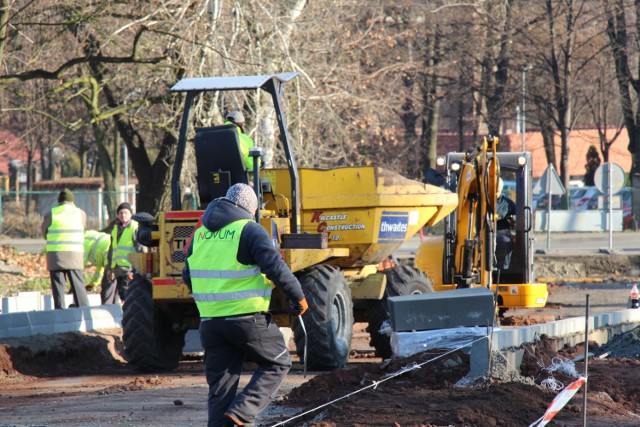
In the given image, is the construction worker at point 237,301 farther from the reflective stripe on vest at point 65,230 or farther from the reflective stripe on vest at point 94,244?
the reflective stripe on vest at point 94,244

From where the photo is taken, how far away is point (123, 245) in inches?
620

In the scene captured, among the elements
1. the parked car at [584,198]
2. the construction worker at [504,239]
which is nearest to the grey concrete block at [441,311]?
the construction worker at [504,239]

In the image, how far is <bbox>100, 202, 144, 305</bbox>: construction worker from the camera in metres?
15.7

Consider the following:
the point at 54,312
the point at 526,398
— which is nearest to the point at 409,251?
the point at 54,312

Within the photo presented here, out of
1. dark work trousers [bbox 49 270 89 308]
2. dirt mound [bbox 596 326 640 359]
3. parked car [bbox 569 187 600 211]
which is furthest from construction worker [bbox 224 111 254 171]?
parked car [bbox 569 187 600 211]

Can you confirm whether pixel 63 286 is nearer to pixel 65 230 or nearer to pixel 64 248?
pixel 64 248

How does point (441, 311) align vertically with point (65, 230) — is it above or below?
below

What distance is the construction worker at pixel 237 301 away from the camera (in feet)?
22.5

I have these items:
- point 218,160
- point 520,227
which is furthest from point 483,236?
point 218,160

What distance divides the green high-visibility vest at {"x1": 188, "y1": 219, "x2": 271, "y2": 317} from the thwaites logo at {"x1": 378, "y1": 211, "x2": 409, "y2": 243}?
4.70 m

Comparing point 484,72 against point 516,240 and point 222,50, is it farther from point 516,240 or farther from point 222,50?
point 516,240

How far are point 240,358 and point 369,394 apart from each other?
55.9 inches

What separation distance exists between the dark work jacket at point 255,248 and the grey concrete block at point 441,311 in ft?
7.59

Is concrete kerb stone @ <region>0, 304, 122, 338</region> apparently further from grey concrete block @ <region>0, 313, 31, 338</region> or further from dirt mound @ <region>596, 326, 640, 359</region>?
dirt mound @ <region>596, 326, 640, 359</region>
